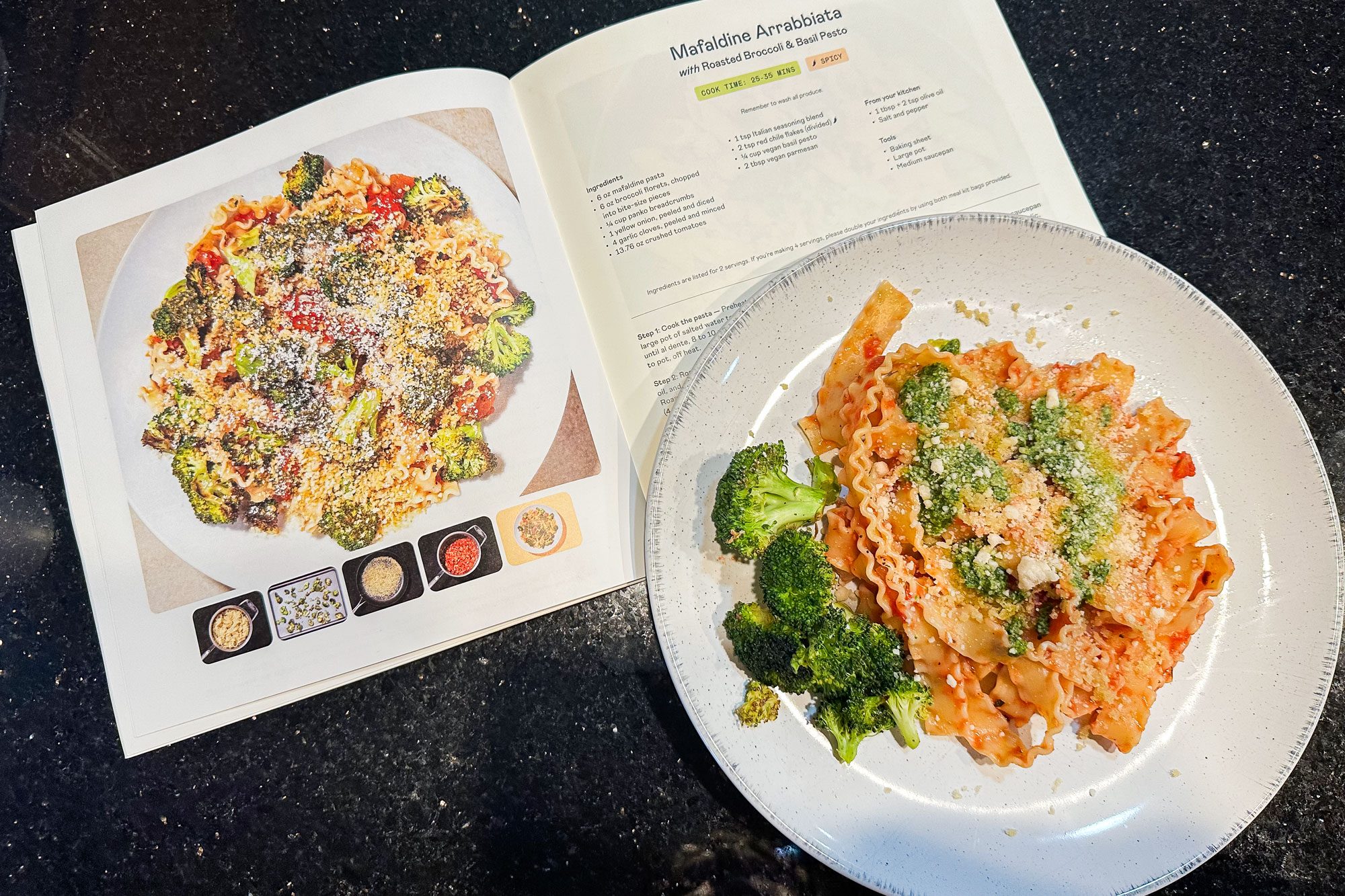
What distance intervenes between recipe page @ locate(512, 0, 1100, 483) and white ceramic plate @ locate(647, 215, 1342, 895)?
18 cm

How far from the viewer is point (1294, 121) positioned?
164 centimetres

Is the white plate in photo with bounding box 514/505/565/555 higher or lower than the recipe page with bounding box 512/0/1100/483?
lower

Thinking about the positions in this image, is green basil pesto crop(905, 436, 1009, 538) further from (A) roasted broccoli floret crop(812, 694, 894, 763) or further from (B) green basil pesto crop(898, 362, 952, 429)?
(A) roasted broccoli floret crop(812, 694, 894, 763)

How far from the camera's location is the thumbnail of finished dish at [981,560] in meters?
1.26

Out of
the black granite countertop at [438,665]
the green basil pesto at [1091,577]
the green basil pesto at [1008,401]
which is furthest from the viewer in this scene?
the black granite countertop at [438,665]

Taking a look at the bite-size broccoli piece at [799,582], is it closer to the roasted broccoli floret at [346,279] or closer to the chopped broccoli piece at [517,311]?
the chopped broccoli piece at [517,311]

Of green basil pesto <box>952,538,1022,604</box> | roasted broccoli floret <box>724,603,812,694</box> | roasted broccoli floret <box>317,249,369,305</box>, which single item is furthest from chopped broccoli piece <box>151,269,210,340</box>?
green basil pesto <box>952,538,1022,604</box>

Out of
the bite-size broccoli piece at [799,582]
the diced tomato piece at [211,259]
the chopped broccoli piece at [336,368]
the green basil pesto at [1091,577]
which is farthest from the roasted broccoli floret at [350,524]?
the green basil pesto at [1091,577]

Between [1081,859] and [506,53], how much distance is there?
82.3 inches

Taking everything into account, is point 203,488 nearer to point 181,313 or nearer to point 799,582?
point 181,313

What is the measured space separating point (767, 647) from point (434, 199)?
1.20 metres

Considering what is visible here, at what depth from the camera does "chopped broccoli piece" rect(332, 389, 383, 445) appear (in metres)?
1.49

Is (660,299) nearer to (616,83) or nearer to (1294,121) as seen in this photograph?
(616,83)

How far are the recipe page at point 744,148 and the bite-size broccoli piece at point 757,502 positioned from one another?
26cm
